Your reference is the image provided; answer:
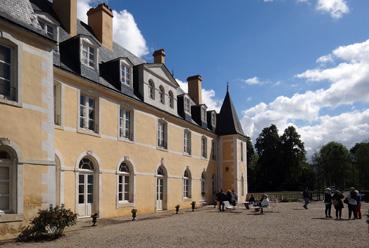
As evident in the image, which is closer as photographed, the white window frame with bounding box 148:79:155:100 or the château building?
the château building

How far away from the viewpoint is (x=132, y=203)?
1948 cm

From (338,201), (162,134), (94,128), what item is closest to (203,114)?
(162,134)

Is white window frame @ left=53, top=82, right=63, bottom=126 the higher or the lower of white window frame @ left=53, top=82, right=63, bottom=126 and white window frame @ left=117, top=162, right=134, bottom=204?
the higher

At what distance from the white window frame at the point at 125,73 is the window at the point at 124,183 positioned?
3677mm

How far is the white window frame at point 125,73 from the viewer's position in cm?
1920

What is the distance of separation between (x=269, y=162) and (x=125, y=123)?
1293 inches

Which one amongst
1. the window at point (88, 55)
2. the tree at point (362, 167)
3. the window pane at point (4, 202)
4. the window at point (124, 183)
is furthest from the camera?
the tree at point (362, 167)

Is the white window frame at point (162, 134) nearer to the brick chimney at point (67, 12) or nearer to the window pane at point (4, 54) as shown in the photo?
the brick chimney at point (67, 12)

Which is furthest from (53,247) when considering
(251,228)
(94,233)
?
(251,228)

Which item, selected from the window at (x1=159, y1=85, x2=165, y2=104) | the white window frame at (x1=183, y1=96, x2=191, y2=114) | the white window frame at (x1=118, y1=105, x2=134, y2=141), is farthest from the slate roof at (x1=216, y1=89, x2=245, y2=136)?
the white window frame at (x1=118, y1=105, x2=134, y2=141)

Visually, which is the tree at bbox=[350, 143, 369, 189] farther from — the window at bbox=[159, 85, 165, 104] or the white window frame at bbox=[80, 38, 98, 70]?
→ the white window frame at bbox=[80, 38, 98, 70]

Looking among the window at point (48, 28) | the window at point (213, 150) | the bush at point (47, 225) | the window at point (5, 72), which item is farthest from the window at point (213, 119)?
the window at point (5, 72)

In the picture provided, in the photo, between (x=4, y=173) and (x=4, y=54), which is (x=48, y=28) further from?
(x=4, y=173)

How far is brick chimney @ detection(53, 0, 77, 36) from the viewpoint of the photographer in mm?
17797
